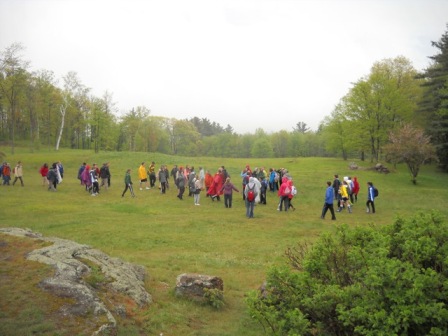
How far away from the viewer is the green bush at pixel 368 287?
4.12 meters

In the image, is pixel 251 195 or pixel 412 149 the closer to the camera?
pixel 251 195

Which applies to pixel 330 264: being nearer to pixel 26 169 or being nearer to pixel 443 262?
pixel 443 262

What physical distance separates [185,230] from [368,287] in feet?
37.1

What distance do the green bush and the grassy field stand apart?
109 centimetres

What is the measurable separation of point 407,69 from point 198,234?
175 feet

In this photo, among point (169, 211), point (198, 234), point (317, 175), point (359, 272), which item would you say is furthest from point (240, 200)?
point (359, 272)

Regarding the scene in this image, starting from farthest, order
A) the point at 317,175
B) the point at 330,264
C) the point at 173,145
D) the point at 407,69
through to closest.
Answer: the point at 173,145
the point at 407,69
the point at 317,175
the point at 330,264

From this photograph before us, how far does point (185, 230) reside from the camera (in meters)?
15.3

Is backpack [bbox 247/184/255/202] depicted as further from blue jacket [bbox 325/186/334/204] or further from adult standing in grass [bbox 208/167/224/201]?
adult standing in grass [bbox 208/167/224/201]

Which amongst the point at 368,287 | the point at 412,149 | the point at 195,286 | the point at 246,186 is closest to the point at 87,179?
the point at 246,186

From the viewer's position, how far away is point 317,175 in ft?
118

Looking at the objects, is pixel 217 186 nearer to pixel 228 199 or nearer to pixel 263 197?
pixel 228 199

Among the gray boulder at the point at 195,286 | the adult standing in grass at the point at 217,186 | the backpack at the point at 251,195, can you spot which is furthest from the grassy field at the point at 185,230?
the backpack at the point at 251,195

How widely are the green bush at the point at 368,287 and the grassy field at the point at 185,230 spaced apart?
1088mm
